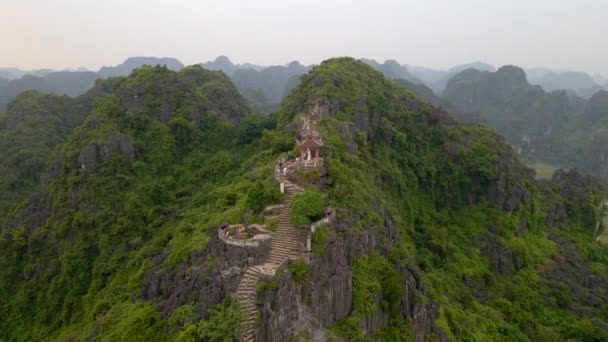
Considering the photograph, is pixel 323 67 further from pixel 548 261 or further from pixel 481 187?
pixel 548 261

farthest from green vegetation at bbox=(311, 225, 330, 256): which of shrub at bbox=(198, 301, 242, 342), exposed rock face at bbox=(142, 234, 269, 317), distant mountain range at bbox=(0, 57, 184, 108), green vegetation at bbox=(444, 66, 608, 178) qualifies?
distant mountain range at bbox=(0, 57, 184, 108)

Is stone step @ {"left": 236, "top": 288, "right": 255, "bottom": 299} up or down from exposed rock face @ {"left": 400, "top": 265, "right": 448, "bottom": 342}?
up

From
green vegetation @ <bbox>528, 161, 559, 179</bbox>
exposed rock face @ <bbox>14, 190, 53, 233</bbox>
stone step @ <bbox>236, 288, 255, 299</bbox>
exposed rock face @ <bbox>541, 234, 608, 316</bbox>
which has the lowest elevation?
green vegetation @ <bbox>528, 161, 559, 179</bbox>

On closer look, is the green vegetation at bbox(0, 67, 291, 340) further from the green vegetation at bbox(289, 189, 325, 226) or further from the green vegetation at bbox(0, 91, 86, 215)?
the green vegetation at bbox(0, 91, 86, 215)

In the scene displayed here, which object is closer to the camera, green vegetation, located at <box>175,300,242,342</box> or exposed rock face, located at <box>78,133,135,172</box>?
green vegetation, located at <box>175,300,242,342</box>

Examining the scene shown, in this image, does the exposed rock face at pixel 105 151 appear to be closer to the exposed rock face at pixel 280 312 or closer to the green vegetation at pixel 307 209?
the green vegetation at pixel 307 209

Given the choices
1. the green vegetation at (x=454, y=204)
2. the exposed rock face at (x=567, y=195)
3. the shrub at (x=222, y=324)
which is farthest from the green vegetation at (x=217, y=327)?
the exposed rock face at (x=567, y=195)
